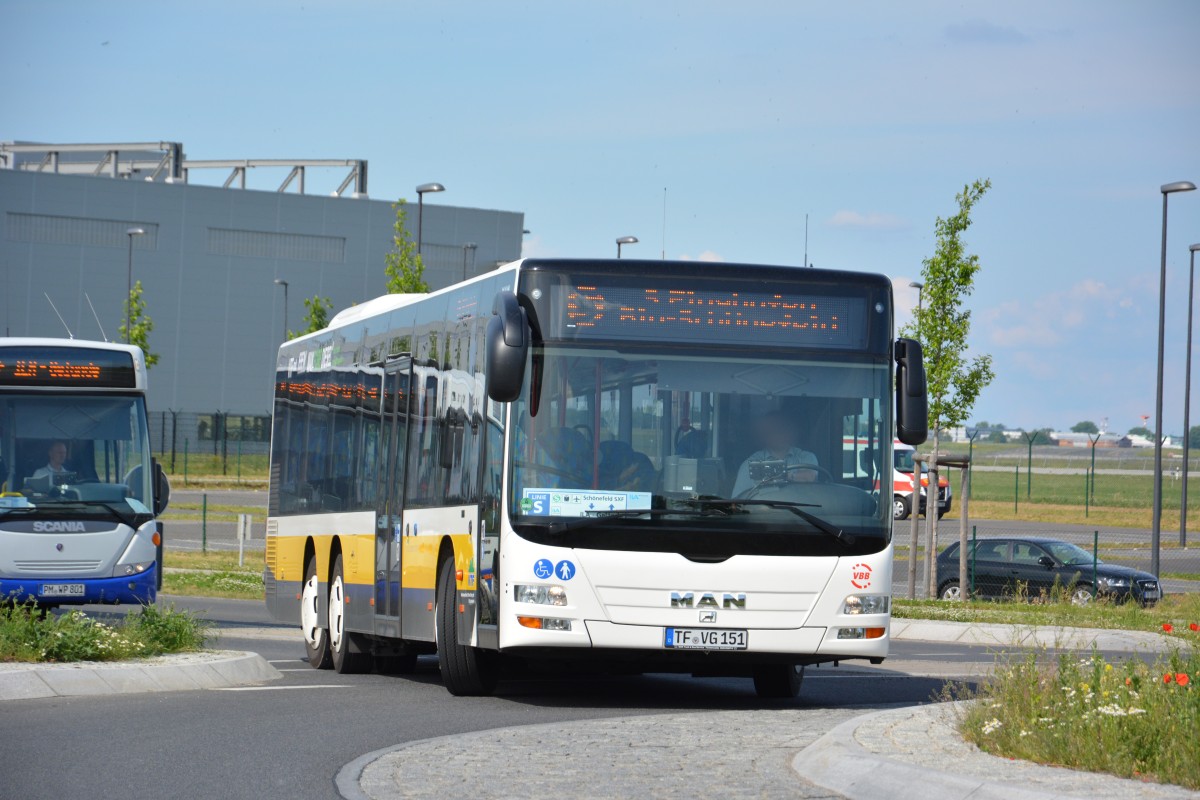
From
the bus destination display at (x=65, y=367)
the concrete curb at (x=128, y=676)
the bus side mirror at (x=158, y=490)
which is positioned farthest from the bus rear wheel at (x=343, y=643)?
the bus destination display at (x=65, y=367)

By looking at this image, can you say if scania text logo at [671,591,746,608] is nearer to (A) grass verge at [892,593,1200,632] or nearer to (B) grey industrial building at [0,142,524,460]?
(A) grass verge at [892,593,1200,632]

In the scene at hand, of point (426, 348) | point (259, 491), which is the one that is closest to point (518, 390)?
point (426, 348)

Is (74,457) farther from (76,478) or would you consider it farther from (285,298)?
(285,298)

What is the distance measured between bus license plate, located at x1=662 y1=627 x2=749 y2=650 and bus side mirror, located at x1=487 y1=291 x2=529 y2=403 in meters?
1.91

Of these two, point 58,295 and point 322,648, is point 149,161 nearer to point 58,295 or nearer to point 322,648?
point 58,295

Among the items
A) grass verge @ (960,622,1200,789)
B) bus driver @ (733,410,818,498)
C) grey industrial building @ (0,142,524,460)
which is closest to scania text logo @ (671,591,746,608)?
bus driver @ (733,410,818,498)

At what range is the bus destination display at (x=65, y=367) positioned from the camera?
19594 millimetres

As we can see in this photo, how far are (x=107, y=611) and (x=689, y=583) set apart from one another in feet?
47.2

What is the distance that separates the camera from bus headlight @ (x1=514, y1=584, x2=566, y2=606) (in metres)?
12.2

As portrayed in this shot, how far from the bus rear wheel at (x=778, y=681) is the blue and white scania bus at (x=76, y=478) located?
311 inches

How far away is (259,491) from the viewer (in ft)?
218

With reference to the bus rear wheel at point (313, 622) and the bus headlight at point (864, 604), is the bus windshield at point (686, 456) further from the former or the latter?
the bus rear wheel at point (313, 622)

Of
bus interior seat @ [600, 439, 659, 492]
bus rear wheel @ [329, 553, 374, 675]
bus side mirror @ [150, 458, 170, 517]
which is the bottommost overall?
bus rear wheel @ [329, 553, 374, 675]

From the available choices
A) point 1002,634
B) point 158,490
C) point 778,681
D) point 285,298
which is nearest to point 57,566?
point 158,490
